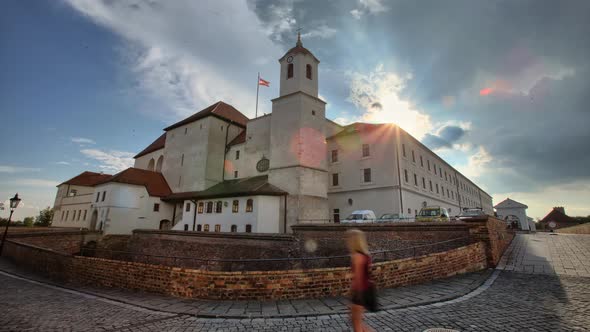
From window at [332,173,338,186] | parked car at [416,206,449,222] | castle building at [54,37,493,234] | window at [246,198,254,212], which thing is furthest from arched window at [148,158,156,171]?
parked car at [416,206,449,222]

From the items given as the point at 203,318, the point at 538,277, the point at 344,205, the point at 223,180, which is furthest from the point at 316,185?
the point at 203,318

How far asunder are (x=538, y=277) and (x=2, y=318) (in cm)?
1457

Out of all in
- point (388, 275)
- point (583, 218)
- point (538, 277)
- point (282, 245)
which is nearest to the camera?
point (388, 275)

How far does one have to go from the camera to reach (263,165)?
31.4m

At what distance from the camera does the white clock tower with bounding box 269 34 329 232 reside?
25906 mm

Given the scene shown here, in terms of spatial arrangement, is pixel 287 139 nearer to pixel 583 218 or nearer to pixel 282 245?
pixel 282 245

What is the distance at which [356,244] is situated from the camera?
4289 mm

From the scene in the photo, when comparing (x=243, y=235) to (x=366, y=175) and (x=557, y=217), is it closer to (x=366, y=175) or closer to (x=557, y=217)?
(x=366, y=175)

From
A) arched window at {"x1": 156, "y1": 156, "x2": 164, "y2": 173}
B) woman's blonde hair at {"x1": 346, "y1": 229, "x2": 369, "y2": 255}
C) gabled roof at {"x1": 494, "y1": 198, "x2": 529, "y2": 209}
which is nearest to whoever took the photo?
woman's blonde hair at {"x1": 346, "y1": 229, "x2": 369, "y2": 255}

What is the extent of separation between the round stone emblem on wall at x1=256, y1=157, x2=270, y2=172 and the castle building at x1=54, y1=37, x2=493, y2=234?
12 cm

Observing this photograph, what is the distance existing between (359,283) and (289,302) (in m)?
3.08

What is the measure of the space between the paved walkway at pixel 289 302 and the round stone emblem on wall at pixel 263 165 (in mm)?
23359

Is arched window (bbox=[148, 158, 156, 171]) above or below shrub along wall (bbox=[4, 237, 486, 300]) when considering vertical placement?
above

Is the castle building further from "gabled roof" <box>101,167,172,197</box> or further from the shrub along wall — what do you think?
the shrub along wall
